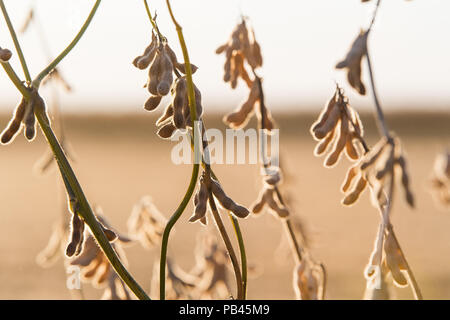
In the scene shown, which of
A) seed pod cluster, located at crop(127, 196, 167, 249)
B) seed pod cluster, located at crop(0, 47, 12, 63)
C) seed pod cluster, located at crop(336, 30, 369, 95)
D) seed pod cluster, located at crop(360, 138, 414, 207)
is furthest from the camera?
seed pod cluster, located at crop(127, 196, 167, 249)

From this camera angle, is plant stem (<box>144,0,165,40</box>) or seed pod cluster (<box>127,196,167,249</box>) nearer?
plant stem (<box>144,0,165,40</box>)

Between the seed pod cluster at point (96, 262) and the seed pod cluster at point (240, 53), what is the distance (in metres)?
0.44

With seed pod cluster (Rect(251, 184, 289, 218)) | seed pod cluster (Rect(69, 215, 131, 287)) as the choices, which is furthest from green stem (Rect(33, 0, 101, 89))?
seed pod cluster (Rect(251, 184, 289, 218))

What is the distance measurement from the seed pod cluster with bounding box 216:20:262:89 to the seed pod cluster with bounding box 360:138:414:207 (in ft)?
2.15

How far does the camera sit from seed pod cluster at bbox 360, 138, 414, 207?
1053mm

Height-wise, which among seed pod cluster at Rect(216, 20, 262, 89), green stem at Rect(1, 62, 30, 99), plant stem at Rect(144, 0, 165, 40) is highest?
seed pod cluster at Rect(216, 20, 262, 89)

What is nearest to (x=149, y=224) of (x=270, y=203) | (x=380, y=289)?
(x=270, y=203)

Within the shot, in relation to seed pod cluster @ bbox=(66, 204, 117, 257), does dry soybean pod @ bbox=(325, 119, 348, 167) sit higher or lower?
higher

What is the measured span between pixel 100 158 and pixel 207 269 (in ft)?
54.3

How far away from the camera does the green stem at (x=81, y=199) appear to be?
1321 millimetres

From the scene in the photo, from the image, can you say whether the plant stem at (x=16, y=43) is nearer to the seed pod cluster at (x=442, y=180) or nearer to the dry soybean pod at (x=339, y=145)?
the dry soybean pod at (x=339, y=145)

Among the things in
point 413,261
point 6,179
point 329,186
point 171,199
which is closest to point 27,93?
point 413,261

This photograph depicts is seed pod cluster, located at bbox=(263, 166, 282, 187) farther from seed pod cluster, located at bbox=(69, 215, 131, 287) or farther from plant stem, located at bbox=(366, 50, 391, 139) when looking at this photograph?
plant stem, located at bbox=(366, 50, 391, 139)

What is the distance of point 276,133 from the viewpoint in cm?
170
